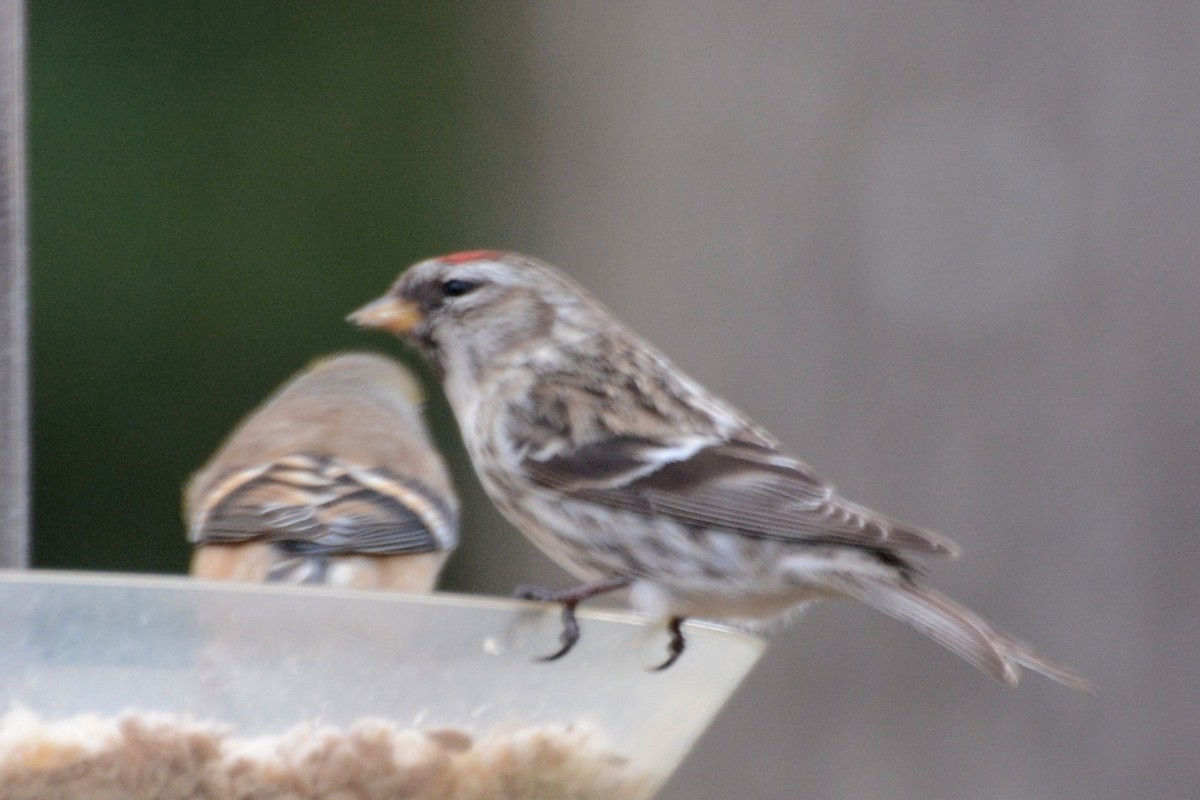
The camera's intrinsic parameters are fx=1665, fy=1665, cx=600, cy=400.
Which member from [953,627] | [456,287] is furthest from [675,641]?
[456,287]

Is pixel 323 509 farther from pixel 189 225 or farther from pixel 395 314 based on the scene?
pixel 189 225

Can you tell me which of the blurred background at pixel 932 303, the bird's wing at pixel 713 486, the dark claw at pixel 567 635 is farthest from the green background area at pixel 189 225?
the dark claw at pixel 567 635

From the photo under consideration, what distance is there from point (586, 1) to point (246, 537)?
2429mm

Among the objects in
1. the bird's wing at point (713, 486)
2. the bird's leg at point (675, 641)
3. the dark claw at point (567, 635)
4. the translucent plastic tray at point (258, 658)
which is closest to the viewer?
the translucent plastic tray at point (258, 658)

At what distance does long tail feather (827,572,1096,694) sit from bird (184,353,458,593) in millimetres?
797

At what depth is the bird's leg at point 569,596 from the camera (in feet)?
5.36

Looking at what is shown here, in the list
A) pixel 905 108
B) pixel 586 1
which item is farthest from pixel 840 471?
pixel 586 1

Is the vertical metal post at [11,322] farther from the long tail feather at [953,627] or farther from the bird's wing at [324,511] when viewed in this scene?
the long tail feather at [953,627]

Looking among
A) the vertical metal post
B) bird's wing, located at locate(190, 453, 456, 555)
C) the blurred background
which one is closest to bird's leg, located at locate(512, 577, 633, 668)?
bird's wing, located at locate(190, 453, 456, 555)

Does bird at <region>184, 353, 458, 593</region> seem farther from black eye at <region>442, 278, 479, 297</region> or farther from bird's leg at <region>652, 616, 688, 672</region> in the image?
bird's leg at <region>652, 616, 688, 672</region>

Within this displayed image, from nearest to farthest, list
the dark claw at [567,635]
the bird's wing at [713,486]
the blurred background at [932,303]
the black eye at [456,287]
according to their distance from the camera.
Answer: the dark claw at [567,635] → the bird's wing at [713,486] → the black eye at [456,287] → the blurred background at [932,303]

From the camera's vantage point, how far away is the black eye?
2.80 metres

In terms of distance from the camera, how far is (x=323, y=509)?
2.62 meters

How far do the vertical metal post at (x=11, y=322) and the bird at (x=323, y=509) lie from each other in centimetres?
28
